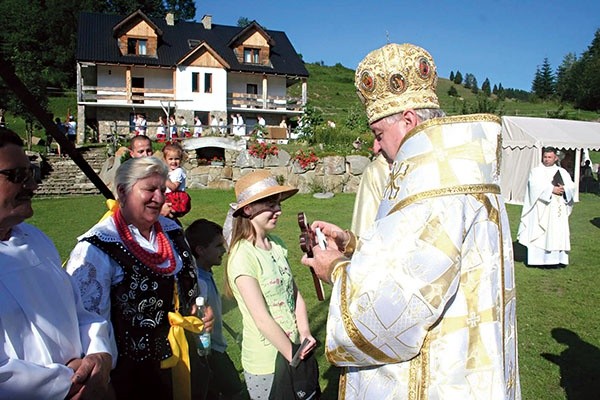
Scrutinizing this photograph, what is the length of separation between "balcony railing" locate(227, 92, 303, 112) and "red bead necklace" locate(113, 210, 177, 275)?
127 feet

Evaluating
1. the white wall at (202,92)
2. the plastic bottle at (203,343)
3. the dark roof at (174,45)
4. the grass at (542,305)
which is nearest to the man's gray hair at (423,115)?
the plastic bottle at (203,343)

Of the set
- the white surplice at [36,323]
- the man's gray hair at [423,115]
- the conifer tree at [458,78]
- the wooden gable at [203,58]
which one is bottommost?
the white surplice at [36,323]

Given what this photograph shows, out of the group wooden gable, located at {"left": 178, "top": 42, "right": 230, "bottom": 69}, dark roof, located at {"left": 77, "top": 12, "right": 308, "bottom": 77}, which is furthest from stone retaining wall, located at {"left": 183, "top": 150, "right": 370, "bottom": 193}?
dark roof, located at {"left": 77, "top": 12, "right": 308, "bottom": 77}

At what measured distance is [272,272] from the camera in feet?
11.1

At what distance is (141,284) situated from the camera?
2.78 m

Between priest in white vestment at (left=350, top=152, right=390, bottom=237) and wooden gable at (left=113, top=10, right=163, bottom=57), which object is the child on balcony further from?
wooden gable at (left=113, top=10, right=163, bottom=57)

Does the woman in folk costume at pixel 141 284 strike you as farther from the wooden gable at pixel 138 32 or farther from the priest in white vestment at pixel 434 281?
the wooden gable at pixel 138 32

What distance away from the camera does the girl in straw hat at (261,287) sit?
319 centimetres

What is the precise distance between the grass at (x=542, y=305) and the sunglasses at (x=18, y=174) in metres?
2.26

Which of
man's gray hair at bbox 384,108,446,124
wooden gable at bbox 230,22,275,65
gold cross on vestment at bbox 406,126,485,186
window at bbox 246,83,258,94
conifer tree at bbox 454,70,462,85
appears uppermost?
conifer tree at bbox 454,70,462,85

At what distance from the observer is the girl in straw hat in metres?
3.19

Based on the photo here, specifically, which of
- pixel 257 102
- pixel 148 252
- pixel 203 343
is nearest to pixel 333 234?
pixel 148 252

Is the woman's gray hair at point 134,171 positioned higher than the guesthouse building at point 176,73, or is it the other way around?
the guesthouse building at point 176,73

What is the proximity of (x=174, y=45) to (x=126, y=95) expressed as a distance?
6.03 meters
